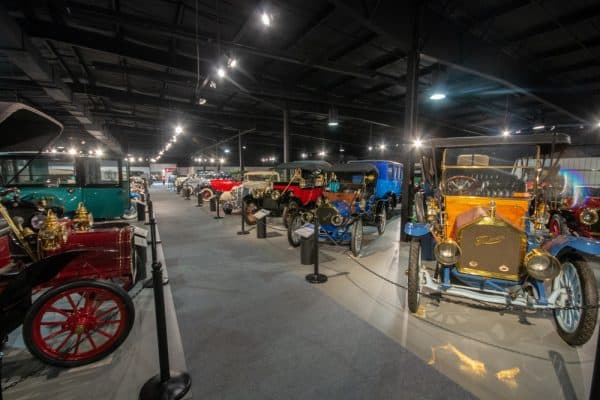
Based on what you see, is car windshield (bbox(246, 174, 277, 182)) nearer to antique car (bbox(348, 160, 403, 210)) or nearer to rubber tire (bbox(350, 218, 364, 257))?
antique car (bbox(348, 160, 403, 210))

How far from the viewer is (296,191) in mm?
7188

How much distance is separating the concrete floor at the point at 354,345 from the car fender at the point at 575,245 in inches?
33.2

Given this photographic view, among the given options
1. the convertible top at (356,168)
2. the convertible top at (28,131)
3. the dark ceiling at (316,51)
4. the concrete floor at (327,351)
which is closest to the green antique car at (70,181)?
the dark ceiling at (316,51)

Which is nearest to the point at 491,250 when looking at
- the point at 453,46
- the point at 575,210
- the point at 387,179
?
the point at 575,210

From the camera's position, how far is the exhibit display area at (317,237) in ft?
6.59

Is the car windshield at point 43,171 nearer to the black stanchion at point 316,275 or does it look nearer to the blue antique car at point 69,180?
the blue antique car at point 69,180

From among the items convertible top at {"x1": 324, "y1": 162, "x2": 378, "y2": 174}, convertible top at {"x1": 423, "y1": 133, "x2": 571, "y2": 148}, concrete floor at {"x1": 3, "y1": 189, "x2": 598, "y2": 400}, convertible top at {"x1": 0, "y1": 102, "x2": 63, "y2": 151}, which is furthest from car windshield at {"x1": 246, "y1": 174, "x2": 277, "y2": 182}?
convertible top at {"x1": 0, "y1": 102, "x2": 63, "y2": 151}

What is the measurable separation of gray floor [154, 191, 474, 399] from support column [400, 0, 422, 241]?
320 centimetres

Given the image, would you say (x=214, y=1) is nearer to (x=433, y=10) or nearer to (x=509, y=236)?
(x=433, y=10)

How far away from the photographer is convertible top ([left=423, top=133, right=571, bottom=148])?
2.67 meters

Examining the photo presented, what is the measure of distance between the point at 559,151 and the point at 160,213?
1095cm

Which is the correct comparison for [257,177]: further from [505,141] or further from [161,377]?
[161,377]

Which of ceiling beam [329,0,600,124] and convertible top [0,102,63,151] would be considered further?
ceiling beam [329,0,600,124]

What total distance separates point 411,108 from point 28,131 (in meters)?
6.10
